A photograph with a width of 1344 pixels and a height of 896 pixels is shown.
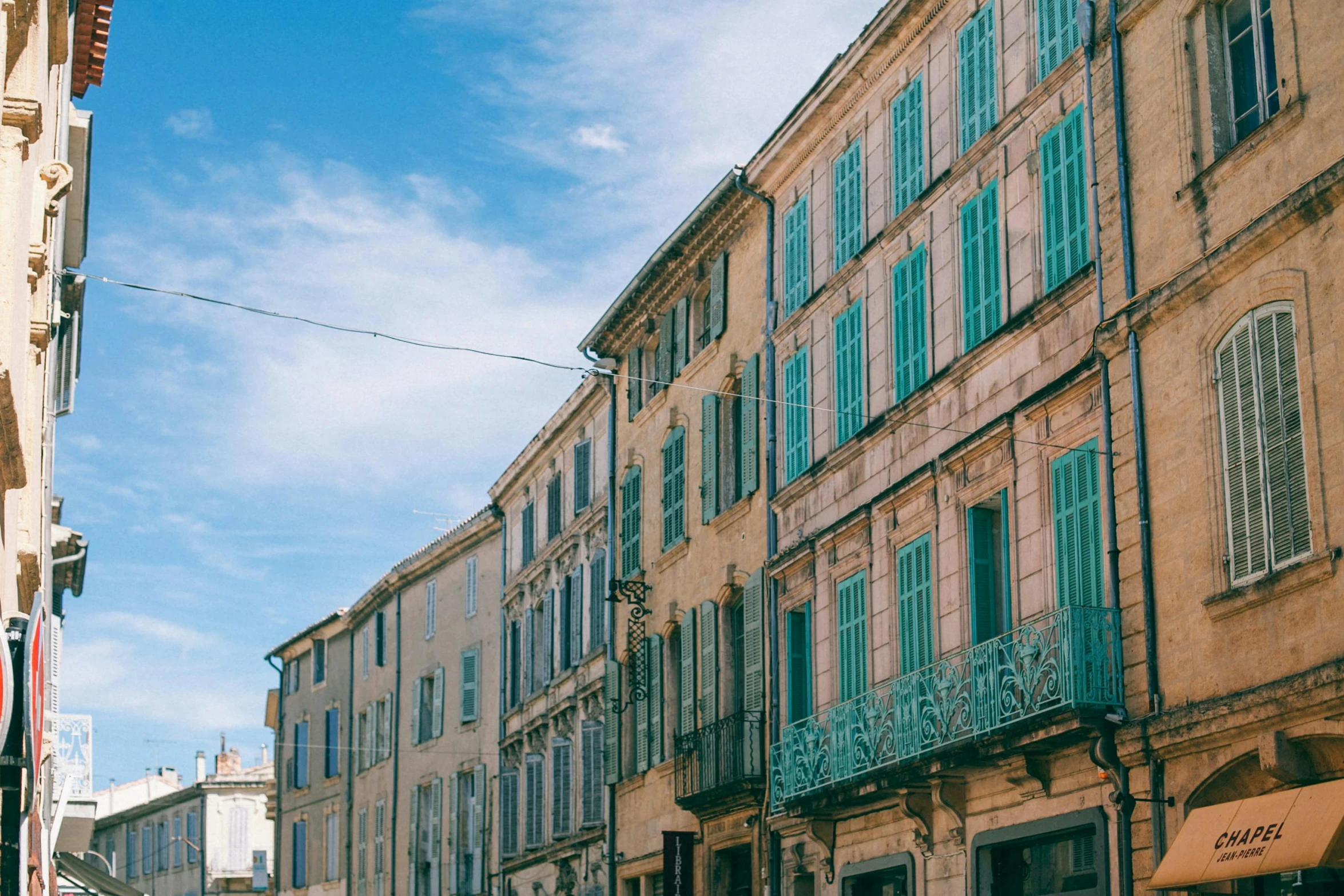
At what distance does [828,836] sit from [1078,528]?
6592 mm

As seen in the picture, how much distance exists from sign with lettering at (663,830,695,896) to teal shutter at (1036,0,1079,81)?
40.4 ft

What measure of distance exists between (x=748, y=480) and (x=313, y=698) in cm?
3014

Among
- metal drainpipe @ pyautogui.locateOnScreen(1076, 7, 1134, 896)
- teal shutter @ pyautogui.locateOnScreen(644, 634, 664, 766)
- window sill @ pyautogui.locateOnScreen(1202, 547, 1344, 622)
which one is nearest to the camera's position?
window sill @ pyautogui.locateOnScreen(1202, 547, 1344, 622)

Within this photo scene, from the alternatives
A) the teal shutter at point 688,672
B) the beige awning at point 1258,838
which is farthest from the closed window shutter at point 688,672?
the beige awning at point 1258,838

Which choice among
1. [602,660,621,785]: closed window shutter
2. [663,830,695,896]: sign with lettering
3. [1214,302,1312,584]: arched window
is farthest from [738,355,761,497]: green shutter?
[1214,302,1312,584]: arched window

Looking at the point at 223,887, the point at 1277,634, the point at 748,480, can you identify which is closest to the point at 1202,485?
the point at 1277,634

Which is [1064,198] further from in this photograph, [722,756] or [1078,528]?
[722,756]

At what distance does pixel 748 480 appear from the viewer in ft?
85.5

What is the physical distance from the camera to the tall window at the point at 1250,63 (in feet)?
51.5

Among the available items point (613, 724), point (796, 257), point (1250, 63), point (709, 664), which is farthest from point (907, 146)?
point (613, 724)

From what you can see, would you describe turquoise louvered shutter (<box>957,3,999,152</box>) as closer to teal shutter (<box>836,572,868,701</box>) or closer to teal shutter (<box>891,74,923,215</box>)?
teal shutter (<box>891,74,923,215</box>)

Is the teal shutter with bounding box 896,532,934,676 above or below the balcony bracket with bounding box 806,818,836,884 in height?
above

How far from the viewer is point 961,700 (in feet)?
60.8

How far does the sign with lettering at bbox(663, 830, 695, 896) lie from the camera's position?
26.6m
